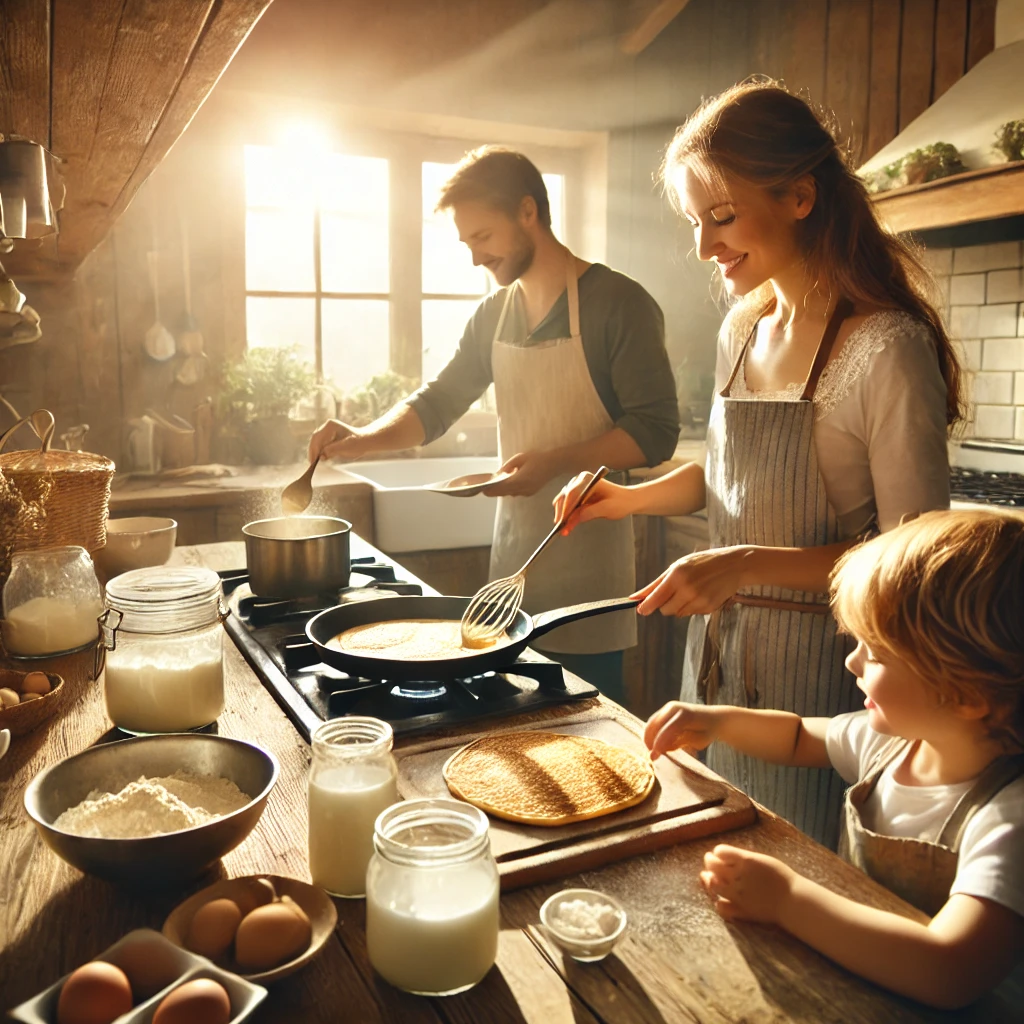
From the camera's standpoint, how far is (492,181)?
2158mm

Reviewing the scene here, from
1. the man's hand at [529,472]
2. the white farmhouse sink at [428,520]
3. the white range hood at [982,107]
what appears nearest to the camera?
the man's hand at [529,472]

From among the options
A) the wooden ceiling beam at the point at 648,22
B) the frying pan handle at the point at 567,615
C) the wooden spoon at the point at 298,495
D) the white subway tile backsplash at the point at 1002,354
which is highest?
the wooden ceiling beam at the point at 648,22

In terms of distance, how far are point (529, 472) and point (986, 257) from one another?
6.91 ft

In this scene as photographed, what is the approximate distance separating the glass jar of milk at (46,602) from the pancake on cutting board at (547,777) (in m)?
0.72

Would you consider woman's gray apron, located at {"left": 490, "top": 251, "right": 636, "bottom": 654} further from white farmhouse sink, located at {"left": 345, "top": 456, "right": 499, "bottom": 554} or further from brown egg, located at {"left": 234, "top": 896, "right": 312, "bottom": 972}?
brown egg, located at {"left": 234, "top": 896, "right": 312, "bottom": 972}

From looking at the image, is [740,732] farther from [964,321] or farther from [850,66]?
[850,66]

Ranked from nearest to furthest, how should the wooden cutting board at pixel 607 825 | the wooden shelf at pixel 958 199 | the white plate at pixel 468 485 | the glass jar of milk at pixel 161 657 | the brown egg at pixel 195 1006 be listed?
1. the brown egg at pixel 195 1006
2. the wooden cutting board at pixel 607 825
3. the glass jar of milk at pixel 161 657
4. the white plate at pixel 468 485
5. the wooden shelf at pixel 958 199

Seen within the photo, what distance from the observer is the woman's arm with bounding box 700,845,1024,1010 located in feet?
2.25

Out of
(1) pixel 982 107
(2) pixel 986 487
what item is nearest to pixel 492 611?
(2) pixel 986 487

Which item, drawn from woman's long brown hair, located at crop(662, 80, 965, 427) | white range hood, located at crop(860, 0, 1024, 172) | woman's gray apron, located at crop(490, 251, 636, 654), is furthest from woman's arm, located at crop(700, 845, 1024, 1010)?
white range hood, located at crop(860, 0, 1024, 172)

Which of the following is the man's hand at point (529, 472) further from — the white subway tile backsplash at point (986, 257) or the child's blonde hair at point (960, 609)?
the white subway tile backsplash at point (986, 257)

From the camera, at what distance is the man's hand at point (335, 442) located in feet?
7.01

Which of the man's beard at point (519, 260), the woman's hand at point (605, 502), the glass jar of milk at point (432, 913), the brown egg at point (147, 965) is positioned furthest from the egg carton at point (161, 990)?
the man's beard at point (519, 260)

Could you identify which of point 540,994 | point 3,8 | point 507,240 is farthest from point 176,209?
point 540,994
